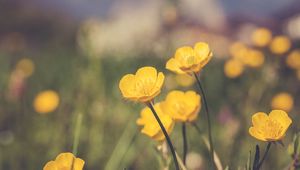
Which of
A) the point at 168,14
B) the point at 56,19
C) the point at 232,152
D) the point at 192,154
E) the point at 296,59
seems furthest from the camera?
the point at 56,19

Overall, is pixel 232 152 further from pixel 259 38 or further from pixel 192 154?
pixel 259 38

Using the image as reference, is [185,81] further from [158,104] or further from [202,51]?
[202,51]

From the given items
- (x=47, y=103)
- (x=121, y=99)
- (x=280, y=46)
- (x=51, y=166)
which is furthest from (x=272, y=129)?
(x=121, y=99)

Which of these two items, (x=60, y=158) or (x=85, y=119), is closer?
(x=60, y=158)

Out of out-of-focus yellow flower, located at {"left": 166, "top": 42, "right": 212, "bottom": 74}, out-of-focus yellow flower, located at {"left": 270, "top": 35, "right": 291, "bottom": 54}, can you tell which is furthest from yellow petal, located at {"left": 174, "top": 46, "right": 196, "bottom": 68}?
out-of-focus yellow flower, located at {"left": 270, "top": 35, "right": 291, "bottom": 54}

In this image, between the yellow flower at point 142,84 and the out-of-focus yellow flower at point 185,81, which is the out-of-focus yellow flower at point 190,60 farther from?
the out-of-focus yellow flower at point 185,81

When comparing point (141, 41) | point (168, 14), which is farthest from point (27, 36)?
point (168, 14)

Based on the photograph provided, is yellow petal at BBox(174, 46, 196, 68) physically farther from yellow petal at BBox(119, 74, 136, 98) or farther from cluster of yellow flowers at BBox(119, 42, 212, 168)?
yellow petal at BBox(119, 74, 136, 98)
